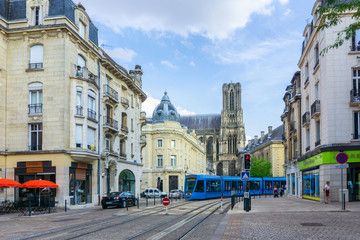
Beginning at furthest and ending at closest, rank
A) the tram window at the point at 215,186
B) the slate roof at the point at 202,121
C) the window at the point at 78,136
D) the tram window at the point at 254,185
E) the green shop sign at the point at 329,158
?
the slate roof at the point at 202,121 < the tram window at the point at 254,185 < the tram window at the point at 215,186 < the window at the point at 78,136 < the green shop sign at the point at 329,158

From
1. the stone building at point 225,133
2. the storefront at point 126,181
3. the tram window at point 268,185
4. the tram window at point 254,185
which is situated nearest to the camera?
the storefront at point 126,181

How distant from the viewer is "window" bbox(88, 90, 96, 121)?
105 ft

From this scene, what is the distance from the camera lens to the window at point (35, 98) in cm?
2959

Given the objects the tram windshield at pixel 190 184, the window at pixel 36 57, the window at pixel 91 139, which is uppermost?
the window at pixel 36 57

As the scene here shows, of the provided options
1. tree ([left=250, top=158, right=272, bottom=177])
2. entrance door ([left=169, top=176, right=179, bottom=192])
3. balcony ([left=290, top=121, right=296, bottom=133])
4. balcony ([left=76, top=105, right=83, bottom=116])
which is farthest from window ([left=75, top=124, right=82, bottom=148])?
tree ([left=250, top=158, right=272, bottom=177])

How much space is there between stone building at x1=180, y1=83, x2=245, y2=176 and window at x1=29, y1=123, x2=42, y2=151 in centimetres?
9964

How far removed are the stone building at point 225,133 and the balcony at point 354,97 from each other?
10061 centimetres

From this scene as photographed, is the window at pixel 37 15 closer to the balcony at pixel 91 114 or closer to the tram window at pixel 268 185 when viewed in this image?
the balcony at pixel 91 114

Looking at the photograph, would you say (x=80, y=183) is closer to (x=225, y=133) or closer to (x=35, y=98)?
(x=35, y=98)

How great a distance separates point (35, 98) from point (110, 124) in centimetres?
839

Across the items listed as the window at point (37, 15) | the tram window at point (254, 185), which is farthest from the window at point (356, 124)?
the tram window at point (254, 185)

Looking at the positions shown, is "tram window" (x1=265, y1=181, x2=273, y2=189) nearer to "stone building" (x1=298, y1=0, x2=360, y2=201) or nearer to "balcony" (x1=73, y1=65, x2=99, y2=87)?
"stone building" (x1=298, y1=0, x2=360, y2=201)

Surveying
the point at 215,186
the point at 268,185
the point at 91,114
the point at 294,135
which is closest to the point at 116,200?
the point at 91,114

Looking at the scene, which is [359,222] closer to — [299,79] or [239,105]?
[299,79]
